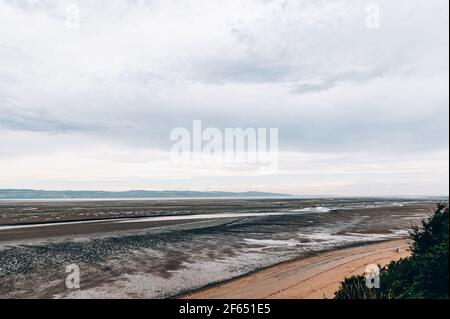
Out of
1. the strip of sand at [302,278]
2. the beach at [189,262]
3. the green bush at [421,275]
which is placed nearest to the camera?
the green bush at [421,275]

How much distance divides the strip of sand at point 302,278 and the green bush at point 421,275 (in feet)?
3.98

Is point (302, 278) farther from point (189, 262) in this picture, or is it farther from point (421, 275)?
point (189, 262)

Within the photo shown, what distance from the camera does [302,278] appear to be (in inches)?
664

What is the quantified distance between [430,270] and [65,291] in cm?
1514

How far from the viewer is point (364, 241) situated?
2980 centimetres

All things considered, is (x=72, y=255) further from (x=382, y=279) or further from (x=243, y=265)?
(x=382, y=279)

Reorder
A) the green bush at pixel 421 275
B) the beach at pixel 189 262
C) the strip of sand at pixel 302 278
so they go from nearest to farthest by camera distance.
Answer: the green bush at pixel 421 275
the strip of sand at pixel 302 278
the beach at pixel 189 262

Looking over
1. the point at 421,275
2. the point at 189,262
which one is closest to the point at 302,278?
the point at 421,275

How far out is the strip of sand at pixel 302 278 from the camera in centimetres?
1436

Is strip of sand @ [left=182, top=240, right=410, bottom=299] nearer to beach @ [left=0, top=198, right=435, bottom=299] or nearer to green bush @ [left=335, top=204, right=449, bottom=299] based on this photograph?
beach @ [left=0, top=198, right=435, bottom=299]

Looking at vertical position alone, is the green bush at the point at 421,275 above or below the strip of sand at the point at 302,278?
above

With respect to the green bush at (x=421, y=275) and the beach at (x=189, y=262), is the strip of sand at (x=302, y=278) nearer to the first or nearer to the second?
the beach at (x=189, y=262)

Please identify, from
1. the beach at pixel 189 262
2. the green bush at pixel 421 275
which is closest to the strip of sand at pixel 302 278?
the beach at pixel 189 262

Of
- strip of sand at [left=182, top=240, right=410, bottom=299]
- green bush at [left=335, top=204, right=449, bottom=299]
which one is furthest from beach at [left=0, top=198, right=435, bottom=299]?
green bush at [left=335, top=204, right=449, bottom=299]
